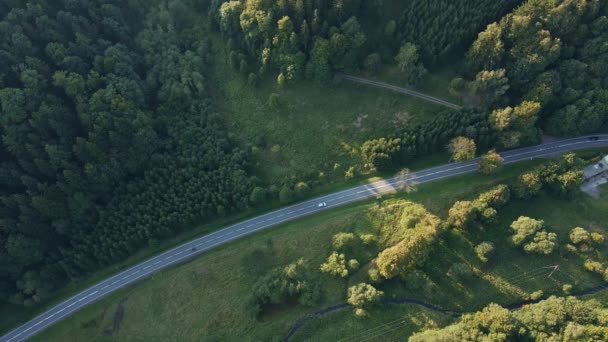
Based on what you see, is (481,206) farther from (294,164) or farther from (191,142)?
(191,142)

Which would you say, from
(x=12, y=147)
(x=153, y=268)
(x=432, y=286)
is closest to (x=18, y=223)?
(x=12, y=147)

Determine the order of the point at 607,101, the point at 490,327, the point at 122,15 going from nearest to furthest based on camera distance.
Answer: the point at 490,327 < the point at 607,101 < the point at 122,15

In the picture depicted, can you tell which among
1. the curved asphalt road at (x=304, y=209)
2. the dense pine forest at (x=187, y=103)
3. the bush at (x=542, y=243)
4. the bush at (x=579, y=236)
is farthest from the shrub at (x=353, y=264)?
the bush at (x=579, y=236)

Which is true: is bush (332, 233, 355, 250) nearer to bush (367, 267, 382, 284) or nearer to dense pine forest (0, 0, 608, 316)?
bush (367, 267, 382, 284)

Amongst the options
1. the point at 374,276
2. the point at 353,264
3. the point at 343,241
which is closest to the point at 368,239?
the point at 343,241

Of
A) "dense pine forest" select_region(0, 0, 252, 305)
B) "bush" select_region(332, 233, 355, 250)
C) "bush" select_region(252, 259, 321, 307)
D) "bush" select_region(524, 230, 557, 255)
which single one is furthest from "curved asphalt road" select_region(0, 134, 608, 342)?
"bush" select_region(524, 230, 557, 255)

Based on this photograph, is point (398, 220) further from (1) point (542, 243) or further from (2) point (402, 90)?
(2) point (402, 90)
